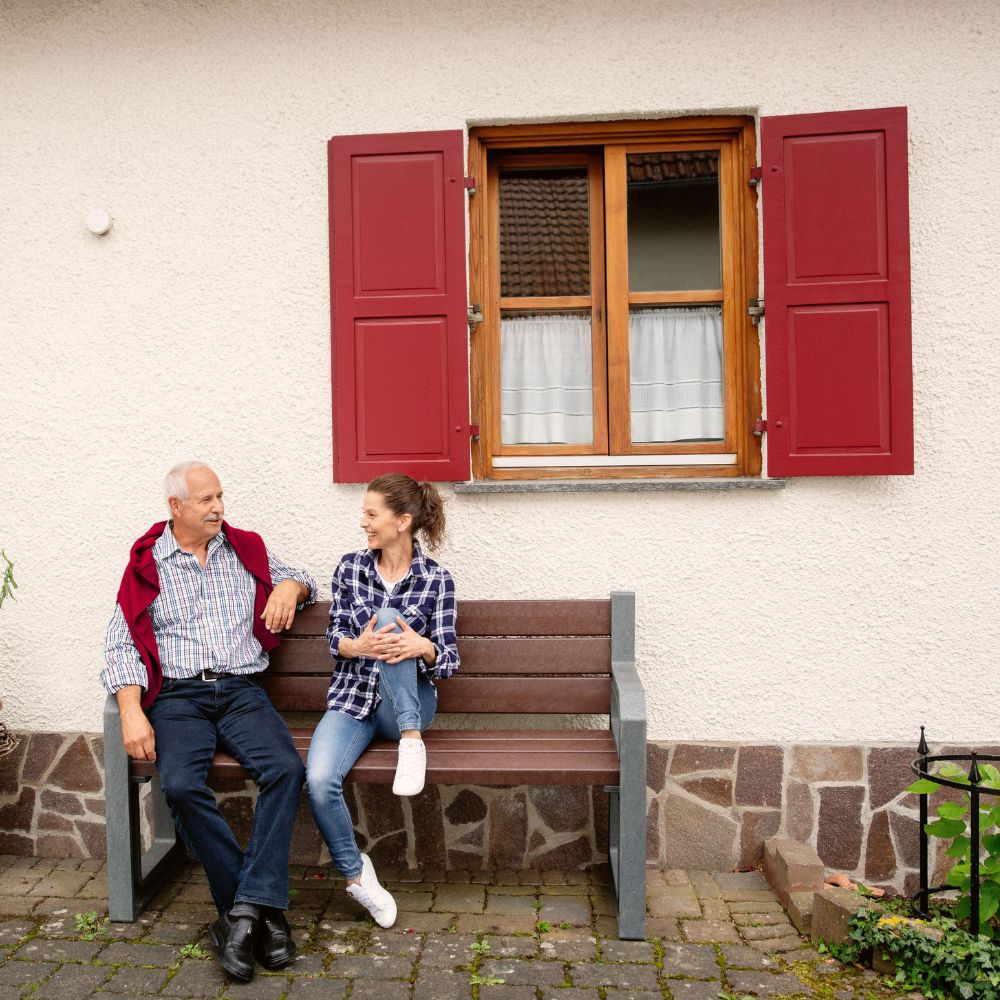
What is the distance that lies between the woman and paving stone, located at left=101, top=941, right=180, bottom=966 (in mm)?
553

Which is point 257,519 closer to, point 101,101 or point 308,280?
point 308,280

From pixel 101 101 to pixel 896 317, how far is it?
3.16 m

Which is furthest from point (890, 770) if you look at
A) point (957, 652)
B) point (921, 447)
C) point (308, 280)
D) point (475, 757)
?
point (308, 280)

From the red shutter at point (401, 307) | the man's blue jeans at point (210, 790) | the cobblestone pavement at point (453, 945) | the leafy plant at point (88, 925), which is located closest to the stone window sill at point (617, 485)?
the red shutter at point (401, 307)

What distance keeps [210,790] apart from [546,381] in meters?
1.97

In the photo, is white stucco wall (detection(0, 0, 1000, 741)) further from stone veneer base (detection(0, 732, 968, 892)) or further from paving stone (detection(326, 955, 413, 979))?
paving stone (detection(326, 955, 413, 979))

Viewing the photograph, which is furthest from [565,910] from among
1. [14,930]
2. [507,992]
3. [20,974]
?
[14,930]

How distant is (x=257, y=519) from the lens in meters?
3.61

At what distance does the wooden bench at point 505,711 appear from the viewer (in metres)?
2.87

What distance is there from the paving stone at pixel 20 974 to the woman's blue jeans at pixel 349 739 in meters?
0.86

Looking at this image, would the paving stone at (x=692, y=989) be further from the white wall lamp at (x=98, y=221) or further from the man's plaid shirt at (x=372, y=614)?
the white wall lamp at (x=98, y=221)

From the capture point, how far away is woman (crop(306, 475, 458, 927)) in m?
2.88

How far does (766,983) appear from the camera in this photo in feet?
8.62

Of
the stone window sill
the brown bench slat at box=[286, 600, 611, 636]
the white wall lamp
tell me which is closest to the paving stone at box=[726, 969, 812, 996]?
the brown bench slat at box=[286, 600, 611, 636]
